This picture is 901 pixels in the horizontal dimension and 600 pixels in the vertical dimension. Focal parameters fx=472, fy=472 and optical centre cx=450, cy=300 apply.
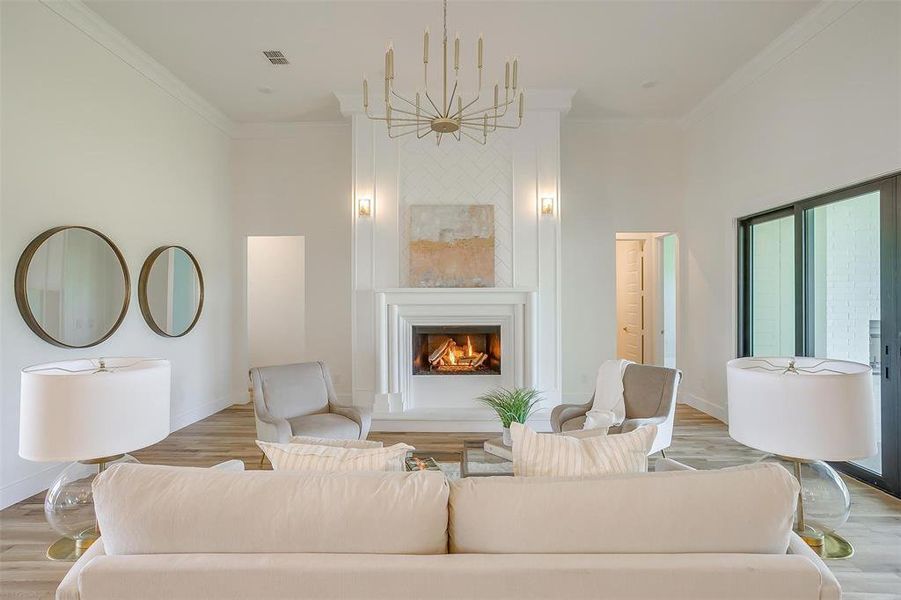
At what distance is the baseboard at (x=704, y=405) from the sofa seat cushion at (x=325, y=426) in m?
3.71

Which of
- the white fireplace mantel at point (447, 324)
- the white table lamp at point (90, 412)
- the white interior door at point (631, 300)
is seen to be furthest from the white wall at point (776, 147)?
the white table lamp at point (90, 412)

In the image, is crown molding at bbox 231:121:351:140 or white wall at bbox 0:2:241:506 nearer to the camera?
white wall at bbox 0:2:241:506

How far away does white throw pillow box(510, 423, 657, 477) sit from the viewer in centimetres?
145

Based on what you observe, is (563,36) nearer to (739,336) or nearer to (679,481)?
(739,336)

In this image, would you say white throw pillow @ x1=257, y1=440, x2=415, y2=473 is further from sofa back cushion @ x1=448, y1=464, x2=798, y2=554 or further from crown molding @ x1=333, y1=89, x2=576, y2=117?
crown molding @ x1=333, y1=89, x2=576, y2=117

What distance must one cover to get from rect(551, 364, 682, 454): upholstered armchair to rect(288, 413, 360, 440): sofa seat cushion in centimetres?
157

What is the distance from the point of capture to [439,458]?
3551 mm

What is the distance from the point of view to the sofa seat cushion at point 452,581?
3.70 feet

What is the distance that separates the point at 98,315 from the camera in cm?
361

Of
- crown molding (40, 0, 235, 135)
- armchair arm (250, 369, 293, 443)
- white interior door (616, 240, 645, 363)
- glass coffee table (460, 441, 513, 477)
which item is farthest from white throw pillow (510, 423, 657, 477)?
white interior door (616, 240, 645, 363)

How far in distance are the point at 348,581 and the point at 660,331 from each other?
19.9 ft

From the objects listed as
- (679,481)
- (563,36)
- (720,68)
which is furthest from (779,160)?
(679,481)

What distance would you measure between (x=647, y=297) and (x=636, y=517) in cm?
597

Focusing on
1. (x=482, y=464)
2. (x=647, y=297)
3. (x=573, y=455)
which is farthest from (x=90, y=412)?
(x=647, y=297)
